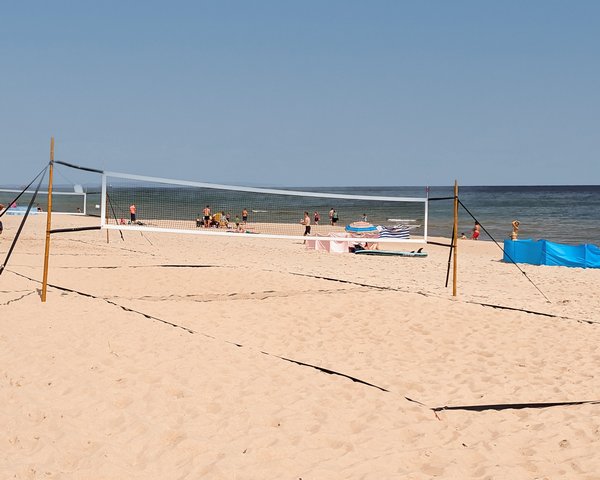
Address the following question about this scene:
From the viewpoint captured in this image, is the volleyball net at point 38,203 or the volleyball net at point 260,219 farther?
the volleyball net at point 38,203

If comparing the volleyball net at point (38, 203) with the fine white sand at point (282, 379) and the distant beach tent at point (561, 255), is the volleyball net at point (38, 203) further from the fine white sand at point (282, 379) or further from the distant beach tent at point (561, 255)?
the distant beach tent at point (561, 255)

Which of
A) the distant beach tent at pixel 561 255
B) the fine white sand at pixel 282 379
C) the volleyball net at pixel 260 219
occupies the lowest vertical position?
the fine white sand at pixel 282 379

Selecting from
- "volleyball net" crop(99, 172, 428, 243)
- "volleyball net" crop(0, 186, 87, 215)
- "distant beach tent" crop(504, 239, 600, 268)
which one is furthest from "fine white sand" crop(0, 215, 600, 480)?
"distant beach tent" crop(504, 239, 600, 268)

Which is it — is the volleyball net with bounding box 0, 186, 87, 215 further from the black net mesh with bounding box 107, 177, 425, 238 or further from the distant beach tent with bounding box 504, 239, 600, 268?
the distant beach tent with bounding box 504, 239, 600, 268

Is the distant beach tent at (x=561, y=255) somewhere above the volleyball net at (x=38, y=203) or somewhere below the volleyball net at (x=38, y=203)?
below

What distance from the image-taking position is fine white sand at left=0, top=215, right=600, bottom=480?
4488 mm

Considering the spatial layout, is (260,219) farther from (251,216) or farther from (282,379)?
(282,379)

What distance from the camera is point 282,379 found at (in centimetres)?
634

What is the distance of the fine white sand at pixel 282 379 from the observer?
4488mm

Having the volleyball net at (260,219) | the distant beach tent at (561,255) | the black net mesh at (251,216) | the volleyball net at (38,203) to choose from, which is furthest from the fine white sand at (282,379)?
the distant beach tent at (561,255)

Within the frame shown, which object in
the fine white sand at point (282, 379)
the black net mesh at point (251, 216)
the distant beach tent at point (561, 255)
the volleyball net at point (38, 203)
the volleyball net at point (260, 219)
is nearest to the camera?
the fine white sand at point (282, 379)

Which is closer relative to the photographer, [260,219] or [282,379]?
[282,379]

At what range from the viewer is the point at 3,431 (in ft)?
15.6

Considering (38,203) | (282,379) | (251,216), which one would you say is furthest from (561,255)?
(38,203)
